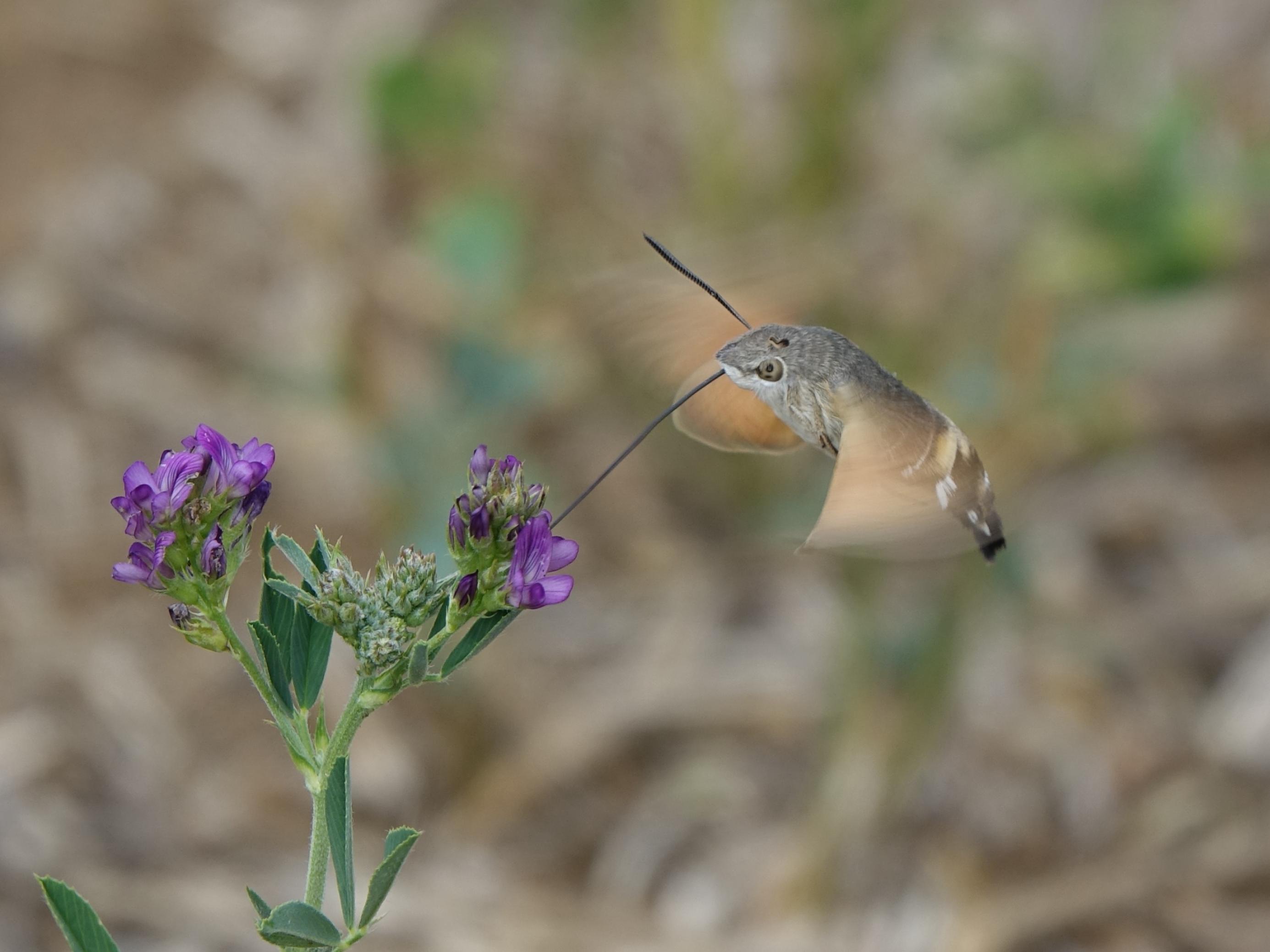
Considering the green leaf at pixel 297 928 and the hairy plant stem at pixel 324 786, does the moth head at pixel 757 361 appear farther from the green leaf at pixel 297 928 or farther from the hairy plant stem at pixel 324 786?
the green leaf at pixel 297 928

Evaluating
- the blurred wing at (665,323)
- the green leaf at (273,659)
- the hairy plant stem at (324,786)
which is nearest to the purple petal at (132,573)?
the green leaf at (273,659)

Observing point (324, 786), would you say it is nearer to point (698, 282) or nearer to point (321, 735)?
point (321, 735)

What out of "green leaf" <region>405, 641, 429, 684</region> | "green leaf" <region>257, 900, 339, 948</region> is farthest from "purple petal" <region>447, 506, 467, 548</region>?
"green leaf" <region>257, 900, 339, 948</region>

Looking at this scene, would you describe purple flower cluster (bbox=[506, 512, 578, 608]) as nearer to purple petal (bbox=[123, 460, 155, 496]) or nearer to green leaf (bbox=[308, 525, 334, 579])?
green leaf (bbox=[308, 525, 334, 579])

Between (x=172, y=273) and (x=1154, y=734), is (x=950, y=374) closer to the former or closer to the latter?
(x=1154, y=734)

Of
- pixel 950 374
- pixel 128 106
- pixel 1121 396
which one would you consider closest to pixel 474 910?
pixel 950 374

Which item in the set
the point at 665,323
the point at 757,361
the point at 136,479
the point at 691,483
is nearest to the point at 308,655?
the point at 136,479

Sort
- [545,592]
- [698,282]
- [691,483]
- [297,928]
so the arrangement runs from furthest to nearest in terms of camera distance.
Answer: [691,483] → [698,282] → [545,592] → [297,928]
